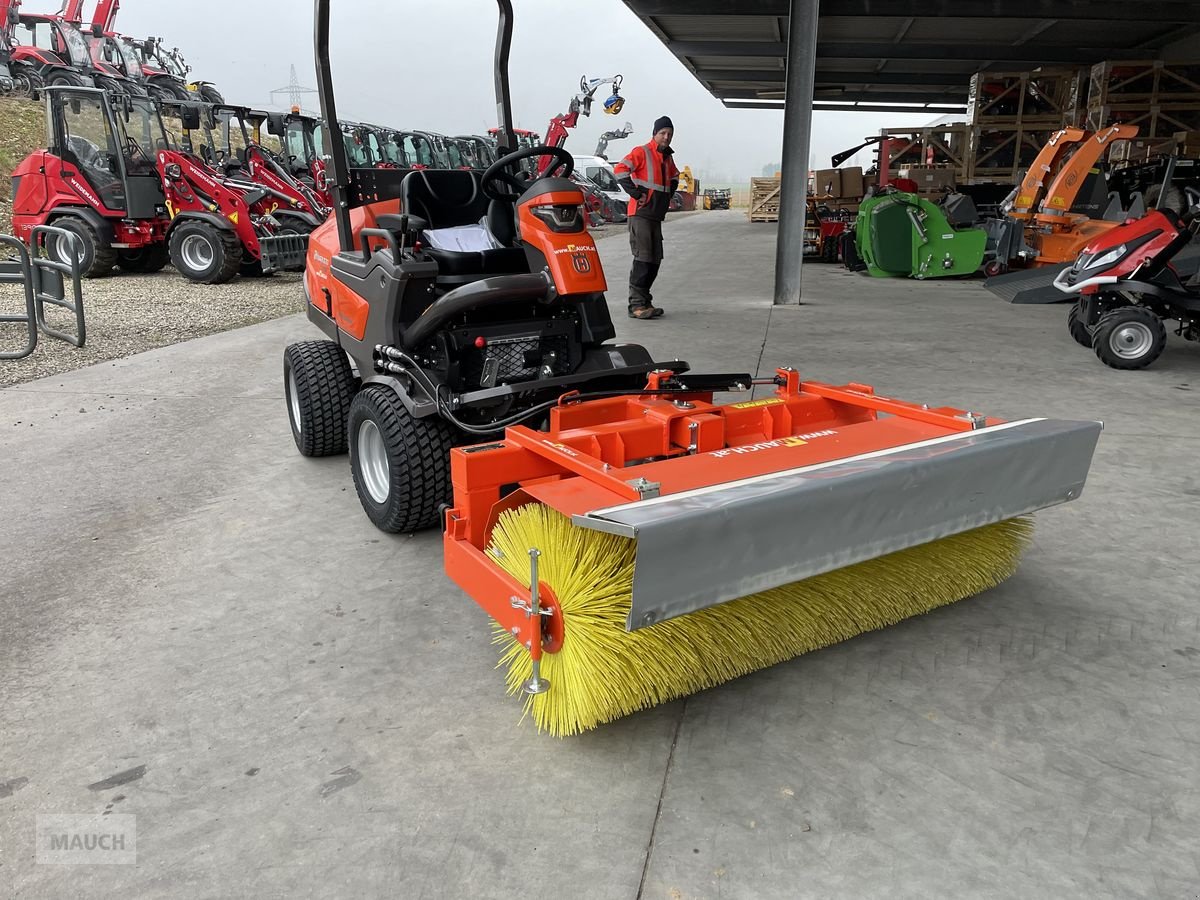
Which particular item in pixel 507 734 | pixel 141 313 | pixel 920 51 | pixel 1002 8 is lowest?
pixel 507 734

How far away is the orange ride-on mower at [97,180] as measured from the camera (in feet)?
31.2

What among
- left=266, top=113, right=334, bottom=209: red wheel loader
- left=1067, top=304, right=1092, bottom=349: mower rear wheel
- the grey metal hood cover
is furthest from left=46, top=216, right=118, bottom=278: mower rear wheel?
the grey metal hood cover

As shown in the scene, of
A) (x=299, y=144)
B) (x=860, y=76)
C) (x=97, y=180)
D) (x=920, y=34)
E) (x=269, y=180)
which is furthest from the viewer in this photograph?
(x=860, y=76)

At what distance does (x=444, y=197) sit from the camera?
355 centimetres

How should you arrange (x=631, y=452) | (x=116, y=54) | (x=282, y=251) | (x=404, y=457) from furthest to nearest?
1. (x=116, y=54)
2. (x=282, y=251)
3. (x=404, y=457)
4. (x=631, y=452)

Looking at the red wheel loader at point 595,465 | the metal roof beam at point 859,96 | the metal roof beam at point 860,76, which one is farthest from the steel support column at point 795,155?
the metal roof beam at point 859,96

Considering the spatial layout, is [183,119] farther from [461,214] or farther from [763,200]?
[763,200]

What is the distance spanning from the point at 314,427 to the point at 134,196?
24.4ft

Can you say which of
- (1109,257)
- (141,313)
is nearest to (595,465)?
(1109,257)

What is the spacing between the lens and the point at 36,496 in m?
3.53

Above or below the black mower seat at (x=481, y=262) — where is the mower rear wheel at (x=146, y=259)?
below

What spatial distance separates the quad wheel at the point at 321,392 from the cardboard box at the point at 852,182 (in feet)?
39.9

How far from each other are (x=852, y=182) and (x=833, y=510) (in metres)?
13.6

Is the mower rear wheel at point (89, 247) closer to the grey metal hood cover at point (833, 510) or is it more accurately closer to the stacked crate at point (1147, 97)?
the grey metal hood cover at point (833, 510)
